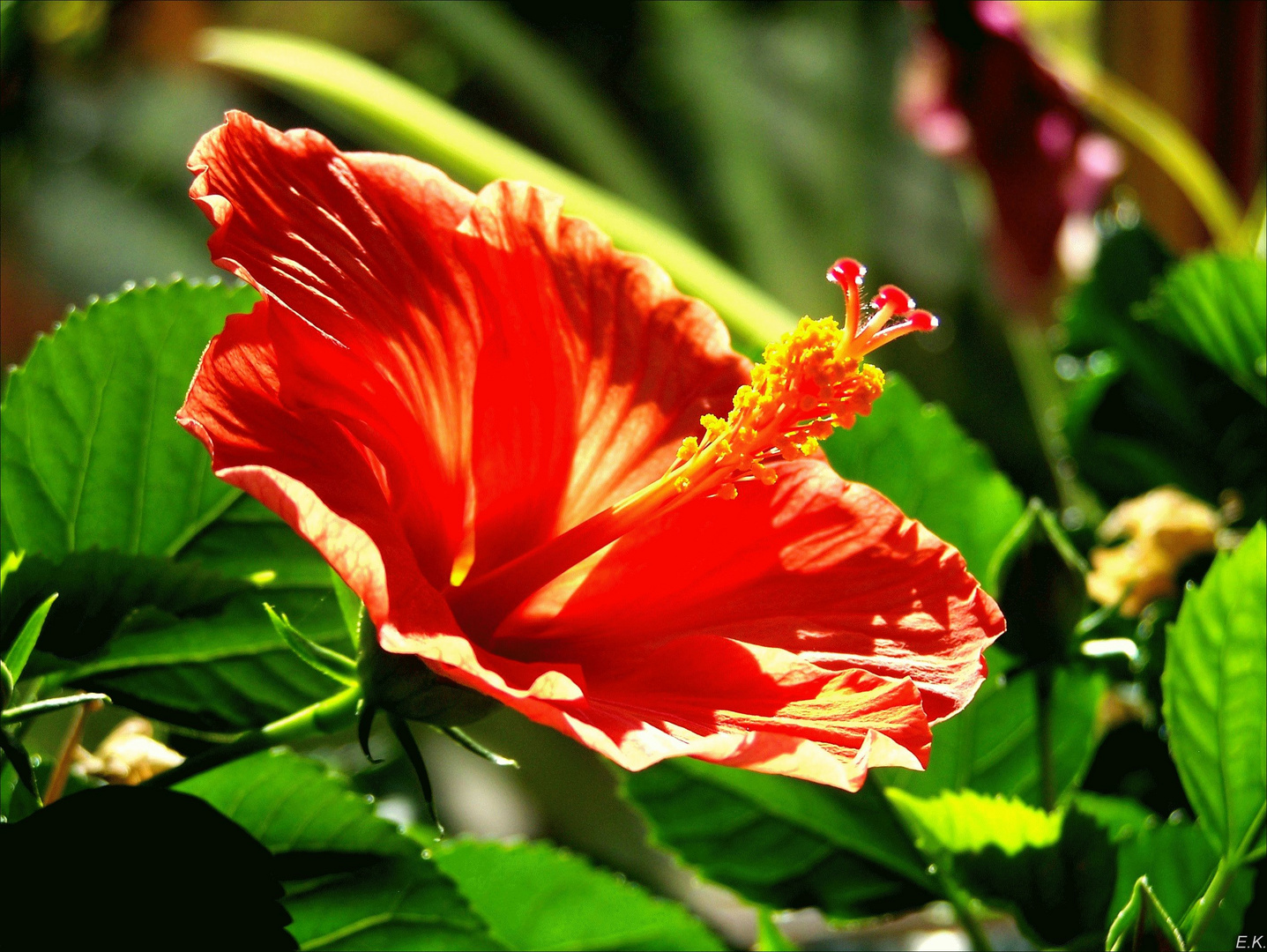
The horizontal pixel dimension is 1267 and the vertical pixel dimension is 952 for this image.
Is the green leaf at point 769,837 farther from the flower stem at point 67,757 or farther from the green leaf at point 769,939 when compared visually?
the flower stem at point 67,757

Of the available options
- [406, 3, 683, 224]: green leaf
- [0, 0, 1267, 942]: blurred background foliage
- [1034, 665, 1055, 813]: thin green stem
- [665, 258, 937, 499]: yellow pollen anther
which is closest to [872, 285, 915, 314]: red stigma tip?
[665, 258, 937, 499]: yellow pollen anther

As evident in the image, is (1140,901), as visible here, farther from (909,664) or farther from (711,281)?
(711,281)

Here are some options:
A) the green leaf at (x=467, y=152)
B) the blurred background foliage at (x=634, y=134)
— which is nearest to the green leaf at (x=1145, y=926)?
the green leaf at (x=467, y=152)

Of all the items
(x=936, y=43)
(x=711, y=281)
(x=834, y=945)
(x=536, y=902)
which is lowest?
(x=834, y=945)

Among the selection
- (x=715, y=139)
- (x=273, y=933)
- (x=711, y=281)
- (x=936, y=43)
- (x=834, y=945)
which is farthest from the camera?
(x=715, y=139)

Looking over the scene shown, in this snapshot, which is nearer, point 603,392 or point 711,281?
point 603,392

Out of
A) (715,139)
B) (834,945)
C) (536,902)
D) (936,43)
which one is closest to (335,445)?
(536,902)

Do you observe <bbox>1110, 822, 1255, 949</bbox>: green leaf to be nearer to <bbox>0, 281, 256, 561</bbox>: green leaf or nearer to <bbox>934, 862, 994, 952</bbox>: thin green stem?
<bbox>934, 862, 994, 952</bbox>: thin green stem
